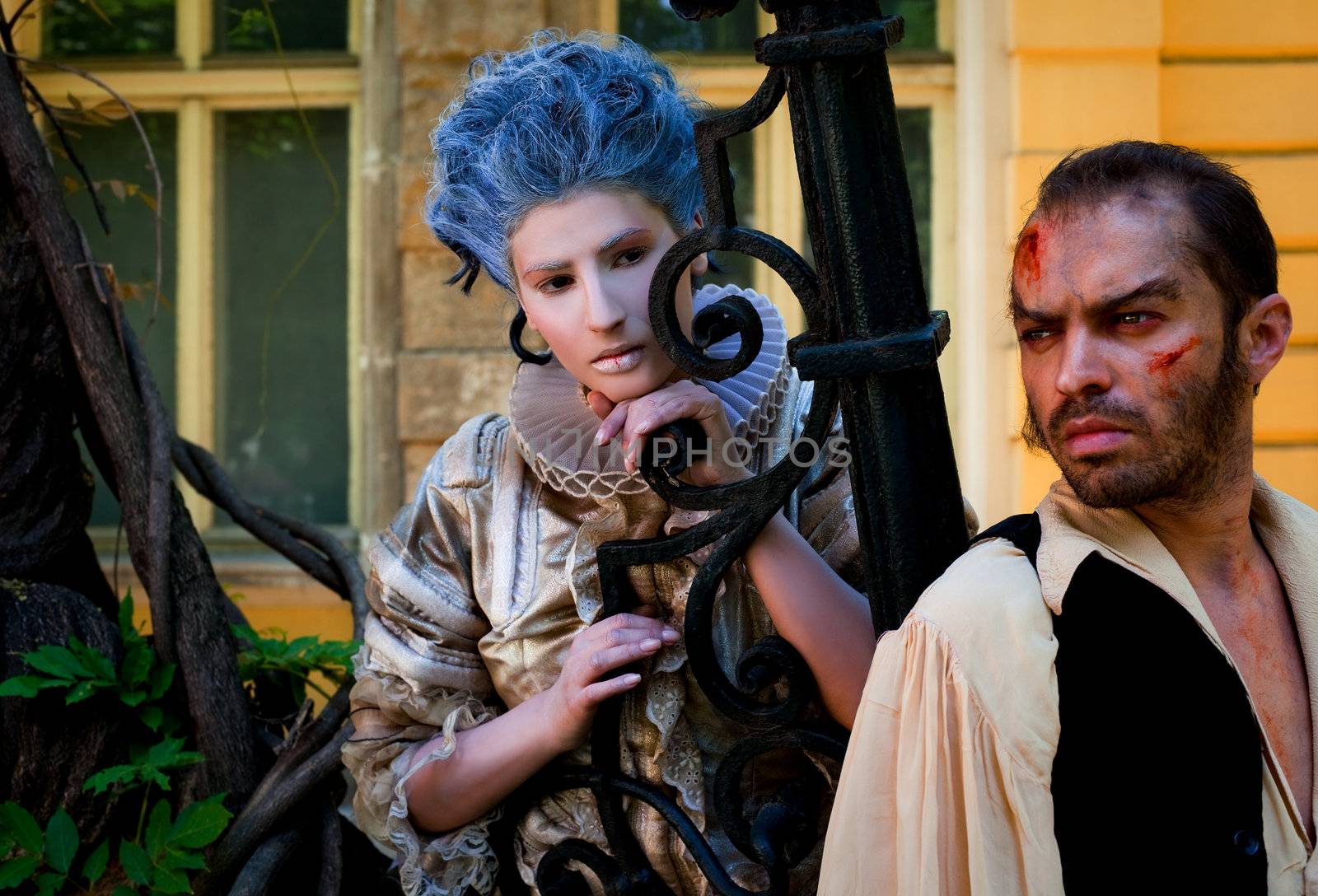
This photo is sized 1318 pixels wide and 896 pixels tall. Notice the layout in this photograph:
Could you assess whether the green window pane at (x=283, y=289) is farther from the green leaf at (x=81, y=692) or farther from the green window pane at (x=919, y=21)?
the green leaf at (x=81, y=692)

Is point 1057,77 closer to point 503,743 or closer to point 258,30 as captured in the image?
point 258,30

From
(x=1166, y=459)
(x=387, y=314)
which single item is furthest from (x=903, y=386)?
(x=387, y=314)

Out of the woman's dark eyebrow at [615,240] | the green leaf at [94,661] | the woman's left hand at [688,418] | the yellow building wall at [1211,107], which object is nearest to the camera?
the woman's left hand at [688,418]

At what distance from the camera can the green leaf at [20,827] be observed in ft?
5.12

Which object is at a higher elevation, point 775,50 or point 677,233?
point 775,50

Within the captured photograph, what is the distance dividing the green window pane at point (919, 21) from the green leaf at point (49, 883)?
137 inches

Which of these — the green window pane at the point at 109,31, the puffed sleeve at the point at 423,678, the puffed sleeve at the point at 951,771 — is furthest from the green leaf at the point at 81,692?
the green window pane at the point at 109,31

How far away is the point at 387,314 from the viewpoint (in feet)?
13.2

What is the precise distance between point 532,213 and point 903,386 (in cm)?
51

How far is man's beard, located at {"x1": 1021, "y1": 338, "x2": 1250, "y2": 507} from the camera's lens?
1116mm

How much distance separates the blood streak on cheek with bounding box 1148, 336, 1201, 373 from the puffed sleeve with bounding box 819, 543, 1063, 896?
23 cm

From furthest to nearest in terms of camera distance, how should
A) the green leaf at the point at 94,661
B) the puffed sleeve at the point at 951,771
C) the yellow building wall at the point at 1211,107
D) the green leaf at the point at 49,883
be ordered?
the yellow building wall at the point at 1211,107 → the green leaf at the point at 94,661 → the green leaf at the point at 49,883 → the puffed sleeve at the point at 951,771

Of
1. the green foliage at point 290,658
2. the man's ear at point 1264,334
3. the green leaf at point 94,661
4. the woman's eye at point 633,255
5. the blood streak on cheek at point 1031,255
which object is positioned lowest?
the green foliage at point 290,658

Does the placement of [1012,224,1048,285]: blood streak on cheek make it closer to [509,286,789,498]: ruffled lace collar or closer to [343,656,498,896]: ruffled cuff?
[509,286,789,498]: ruffled lace collar
